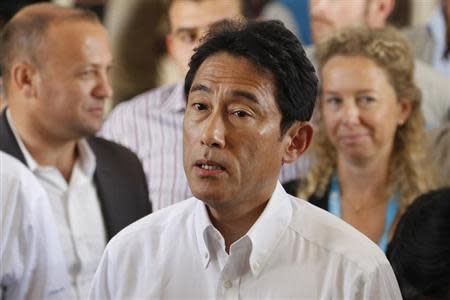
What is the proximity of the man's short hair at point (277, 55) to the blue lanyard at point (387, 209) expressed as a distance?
Result: 1.12 m

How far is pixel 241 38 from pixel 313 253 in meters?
0.39

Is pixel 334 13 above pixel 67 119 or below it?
above

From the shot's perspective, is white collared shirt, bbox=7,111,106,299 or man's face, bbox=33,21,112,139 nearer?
white collared shirt, bbox=7,111,106,299

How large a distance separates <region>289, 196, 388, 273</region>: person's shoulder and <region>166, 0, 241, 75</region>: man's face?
197 centimetres

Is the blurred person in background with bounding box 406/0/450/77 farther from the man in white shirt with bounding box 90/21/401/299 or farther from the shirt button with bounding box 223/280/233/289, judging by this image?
the shirt button with bounding box 223/280/233/289

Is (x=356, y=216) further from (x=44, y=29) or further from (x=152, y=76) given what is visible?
(x=152, y=76)

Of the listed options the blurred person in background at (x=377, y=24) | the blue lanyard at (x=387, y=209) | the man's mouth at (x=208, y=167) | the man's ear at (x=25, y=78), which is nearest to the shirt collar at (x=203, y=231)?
the man's mouth at (x=208, y=167)

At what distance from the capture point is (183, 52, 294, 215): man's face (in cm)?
179

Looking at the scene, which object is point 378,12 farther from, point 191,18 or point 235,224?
point 235,224

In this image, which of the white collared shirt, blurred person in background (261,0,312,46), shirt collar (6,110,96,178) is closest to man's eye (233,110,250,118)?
the white collared shirt

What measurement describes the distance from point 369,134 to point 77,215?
865 millimetres

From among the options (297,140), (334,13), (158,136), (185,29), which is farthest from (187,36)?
(297,140)

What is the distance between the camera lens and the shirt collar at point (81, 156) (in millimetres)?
2941

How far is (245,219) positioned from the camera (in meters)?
1.88
